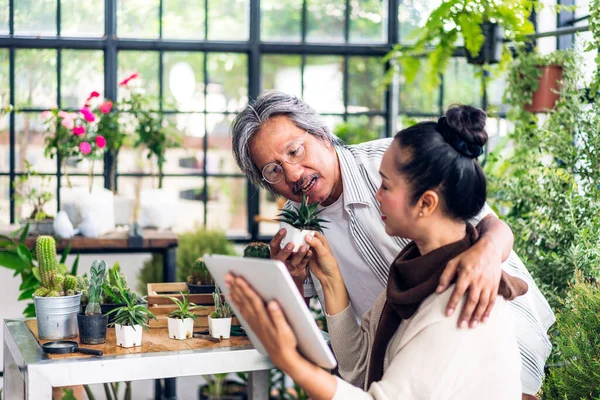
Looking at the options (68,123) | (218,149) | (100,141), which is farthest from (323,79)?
(68,123)

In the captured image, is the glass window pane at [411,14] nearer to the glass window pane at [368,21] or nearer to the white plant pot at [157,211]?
the glass window pane at [368,21]

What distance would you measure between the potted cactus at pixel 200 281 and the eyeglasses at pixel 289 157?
0.42 meters

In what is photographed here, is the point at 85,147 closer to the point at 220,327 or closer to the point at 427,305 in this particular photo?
the point at 220,327

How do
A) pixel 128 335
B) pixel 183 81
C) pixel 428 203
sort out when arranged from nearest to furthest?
pixel 428 203 → pixel 128 335 → pixel 183 81

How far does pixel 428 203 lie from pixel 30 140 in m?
4.34

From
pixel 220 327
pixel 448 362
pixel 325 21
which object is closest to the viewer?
pixel 448 362

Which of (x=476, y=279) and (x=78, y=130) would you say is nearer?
(x=476, y=279)

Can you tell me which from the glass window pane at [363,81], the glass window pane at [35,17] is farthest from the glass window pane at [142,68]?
the glass window pane at [363,81]

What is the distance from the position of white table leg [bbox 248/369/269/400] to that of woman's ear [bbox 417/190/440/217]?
0.70 metres

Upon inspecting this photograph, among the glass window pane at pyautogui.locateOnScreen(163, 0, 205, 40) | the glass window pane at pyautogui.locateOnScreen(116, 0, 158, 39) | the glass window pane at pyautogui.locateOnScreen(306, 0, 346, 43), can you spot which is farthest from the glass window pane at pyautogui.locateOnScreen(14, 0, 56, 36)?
the glass window pane at pyautogui.locateOnScreen(306, 0, 346, 43)

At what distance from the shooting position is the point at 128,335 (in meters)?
2.08

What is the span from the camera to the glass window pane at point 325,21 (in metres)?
5.75

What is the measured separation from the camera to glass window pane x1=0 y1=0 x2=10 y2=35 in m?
5.42

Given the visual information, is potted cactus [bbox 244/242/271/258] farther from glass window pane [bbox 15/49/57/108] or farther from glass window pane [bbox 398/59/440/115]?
glass window pane [bbox 398/59/440/115]
